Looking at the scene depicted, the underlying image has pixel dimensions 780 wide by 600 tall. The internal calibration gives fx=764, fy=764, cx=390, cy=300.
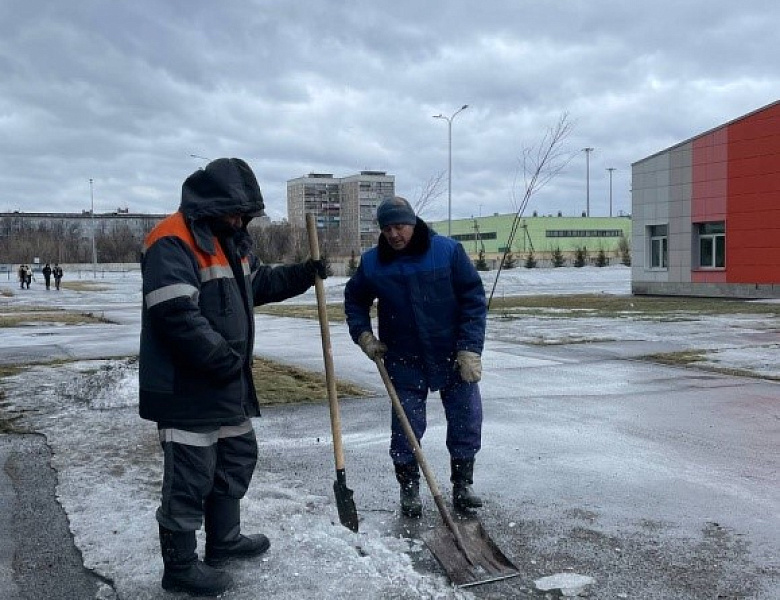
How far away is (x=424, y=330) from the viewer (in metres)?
4.37

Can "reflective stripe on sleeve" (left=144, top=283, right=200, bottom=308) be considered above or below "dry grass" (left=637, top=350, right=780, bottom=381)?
above

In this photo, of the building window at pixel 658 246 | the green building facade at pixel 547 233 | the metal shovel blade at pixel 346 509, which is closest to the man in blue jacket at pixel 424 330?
the metal shovel blade at pixel 346 509

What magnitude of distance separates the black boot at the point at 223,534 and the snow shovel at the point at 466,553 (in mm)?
911

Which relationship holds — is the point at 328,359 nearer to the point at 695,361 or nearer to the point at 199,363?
the point at 199,363

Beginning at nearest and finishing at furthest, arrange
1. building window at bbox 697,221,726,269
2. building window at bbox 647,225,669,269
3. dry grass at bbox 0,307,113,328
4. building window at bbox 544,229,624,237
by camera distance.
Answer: dry grass at bbox 0,307,113,328 < building window at bbox 697,221,726,269 < building window at bbox 647,225,669,269 < building window at bbox 544,229,624,237

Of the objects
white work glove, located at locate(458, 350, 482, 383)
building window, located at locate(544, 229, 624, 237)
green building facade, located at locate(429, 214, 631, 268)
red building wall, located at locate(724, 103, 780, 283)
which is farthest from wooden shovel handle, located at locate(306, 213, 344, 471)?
building window, located at locate(544, 229, 624, 237)

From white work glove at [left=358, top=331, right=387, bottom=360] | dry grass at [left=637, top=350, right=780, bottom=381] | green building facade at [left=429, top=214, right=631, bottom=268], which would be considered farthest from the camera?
green building facade at [left=429, top=214, right=631, bottom=268]

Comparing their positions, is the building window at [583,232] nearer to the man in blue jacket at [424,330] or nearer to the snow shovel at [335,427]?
the man in blue jacket at [424,330]

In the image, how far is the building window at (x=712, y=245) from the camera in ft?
95.8

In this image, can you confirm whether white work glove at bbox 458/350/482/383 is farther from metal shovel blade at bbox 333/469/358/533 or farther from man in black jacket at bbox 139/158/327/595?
man in black jacket at bbox 139/158/327/595

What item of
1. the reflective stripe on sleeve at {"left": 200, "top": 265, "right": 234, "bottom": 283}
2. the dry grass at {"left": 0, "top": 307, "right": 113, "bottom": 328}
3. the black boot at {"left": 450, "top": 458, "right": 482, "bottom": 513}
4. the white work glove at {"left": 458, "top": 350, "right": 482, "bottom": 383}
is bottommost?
the dry grass at {"left": 0, "top": 307, "right": 113, "bottom": 328}

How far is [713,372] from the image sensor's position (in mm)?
9758

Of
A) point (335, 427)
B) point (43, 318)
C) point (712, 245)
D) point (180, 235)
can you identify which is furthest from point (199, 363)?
point (712, 245)

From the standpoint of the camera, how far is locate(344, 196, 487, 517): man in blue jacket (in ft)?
14.3
